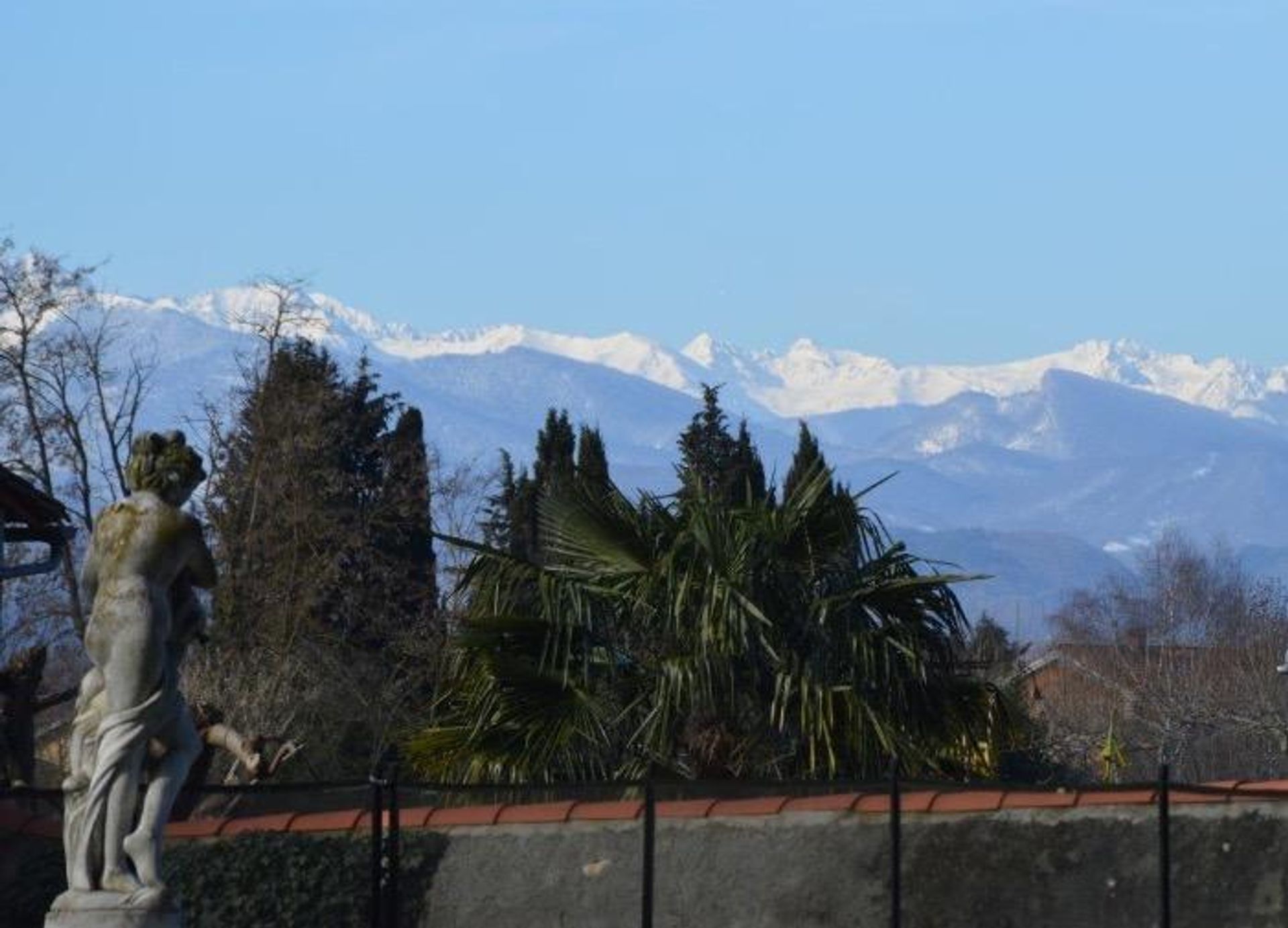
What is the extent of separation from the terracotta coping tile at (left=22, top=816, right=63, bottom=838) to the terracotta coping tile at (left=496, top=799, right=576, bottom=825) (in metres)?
2.54

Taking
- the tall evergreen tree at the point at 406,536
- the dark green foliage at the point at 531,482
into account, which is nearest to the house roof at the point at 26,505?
the dark green foliage at the point at 531,482

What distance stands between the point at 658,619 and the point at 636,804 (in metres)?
3.95

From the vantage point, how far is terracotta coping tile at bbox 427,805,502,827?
59.3ft

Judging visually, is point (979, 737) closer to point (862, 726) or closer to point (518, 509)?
point (862, 726)

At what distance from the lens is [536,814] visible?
18.1 meters

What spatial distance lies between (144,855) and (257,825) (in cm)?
321

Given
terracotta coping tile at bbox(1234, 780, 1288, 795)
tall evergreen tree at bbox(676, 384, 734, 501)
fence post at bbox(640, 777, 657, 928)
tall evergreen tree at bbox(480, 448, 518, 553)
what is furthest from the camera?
tall evergreen tree at bbox(480, 448, 518, 553)

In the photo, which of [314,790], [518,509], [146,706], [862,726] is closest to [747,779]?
[862,726]

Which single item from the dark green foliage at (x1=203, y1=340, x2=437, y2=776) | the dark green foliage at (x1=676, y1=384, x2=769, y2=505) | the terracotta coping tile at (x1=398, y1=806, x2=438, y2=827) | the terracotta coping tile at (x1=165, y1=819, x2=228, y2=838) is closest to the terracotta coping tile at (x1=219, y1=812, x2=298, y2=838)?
the terracotta coping tile at (x1=165, y1=819, x2=228, y2=838)

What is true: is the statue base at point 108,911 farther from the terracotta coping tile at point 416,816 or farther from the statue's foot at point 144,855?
the terracotta coping tile at point 416,816

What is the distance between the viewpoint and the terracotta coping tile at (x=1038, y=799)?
17.6m

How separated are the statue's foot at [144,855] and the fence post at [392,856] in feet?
8.12

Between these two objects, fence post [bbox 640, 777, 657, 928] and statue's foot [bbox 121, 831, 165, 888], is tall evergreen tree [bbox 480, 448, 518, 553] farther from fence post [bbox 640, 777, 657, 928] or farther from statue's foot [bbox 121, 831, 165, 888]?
statue's foot [bbox 121, 831, 165, 888]

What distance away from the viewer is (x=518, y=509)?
218 feet
